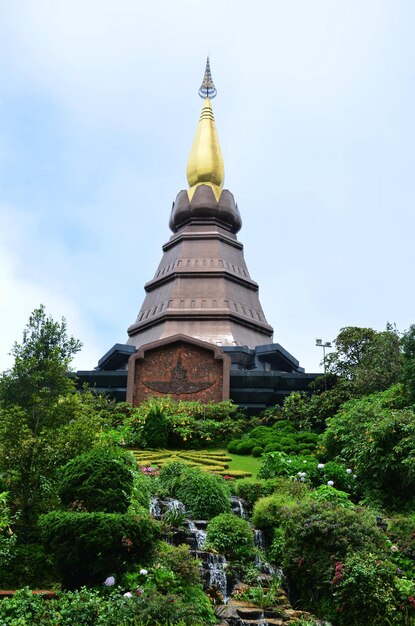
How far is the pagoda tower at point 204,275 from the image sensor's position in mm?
38375

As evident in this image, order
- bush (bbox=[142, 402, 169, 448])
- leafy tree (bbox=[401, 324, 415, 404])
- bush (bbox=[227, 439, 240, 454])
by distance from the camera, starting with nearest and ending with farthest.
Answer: leafy tree (bbox=[401, 324, 415, 404])
bush (bbox=[142, 402, 169, 448])
bush (bbox=[227, 439, 240, 454])

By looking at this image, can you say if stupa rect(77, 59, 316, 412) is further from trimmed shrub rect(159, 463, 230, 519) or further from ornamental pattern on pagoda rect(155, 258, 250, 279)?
trimmed shrub rect(159, 463, 230, 519)

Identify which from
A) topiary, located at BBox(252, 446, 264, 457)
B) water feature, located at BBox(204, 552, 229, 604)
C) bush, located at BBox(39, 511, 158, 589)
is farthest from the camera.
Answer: topiary, located at BBox(252, 446, 264, 457)

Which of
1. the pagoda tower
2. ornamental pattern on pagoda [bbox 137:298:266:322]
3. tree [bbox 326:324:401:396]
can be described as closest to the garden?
tree [bbox 326:324:401:396]

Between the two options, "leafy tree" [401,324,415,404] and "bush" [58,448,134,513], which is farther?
"leafy tree" [401,324,415,404]

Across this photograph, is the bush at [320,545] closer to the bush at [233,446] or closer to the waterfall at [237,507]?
the waterfall at [237,507]

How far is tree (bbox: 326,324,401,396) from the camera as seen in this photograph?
1134 inches

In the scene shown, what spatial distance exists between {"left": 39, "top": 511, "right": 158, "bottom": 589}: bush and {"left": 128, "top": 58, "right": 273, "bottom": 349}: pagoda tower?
85.3 ft

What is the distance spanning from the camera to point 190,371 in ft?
107

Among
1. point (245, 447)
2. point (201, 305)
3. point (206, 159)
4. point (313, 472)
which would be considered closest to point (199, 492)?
point (313, 472)

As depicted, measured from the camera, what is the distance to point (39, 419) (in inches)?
549

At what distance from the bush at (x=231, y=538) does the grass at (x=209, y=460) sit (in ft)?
19.3

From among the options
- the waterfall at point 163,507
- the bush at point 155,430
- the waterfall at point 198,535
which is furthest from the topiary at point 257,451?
the waterfall at point 198,535

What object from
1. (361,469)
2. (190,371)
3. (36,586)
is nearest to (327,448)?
(361,469)
